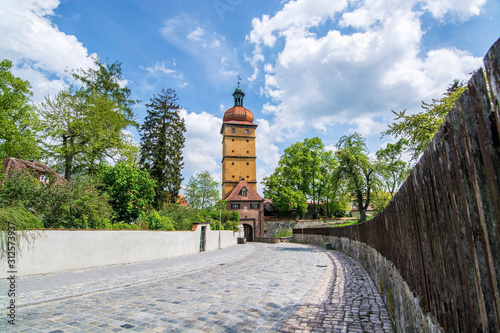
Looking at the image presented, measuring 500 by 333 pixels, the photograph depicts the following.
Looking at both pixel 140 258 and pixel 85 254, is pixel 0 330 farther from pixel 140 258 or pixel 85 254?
pixel 140 258

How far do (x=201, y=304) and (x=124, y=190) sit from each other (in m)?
14.8

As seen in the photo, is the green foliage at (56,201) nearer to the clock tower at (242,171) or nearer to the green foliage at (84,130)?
the green foliage at (84,130)

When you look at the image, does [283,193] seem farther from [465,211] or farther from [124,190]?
[465,211]

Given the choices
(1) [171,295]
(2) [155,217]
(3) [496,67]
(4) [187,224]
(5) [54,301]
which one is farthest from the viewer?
(4) [187,224]

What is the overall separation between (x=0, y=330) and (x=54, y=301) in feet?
6.83

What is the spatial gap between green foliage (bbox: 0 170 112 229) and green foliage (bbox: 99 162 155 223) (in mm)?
3537

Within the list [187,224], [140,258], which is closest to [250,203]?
[187,224]

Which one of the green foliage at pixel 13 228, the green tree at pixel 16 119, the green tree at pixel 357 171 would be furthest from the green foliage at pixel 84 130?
the green tree at pixel 357 171

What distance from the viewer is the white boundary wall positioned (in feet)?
32.8

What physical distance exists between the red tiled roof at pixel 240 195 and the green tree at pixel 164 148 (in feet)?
58.9

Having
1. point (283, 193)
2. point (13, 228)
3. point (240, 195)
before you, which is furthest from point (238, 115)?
point (13, 228)

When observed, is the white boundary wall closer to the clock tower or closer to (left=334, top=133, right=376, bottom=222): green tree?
(left=334, top=133, right=376, bottom=222): green tree

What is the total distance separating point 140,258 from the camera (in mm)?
15258

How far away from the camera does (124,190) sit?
62.9ft
